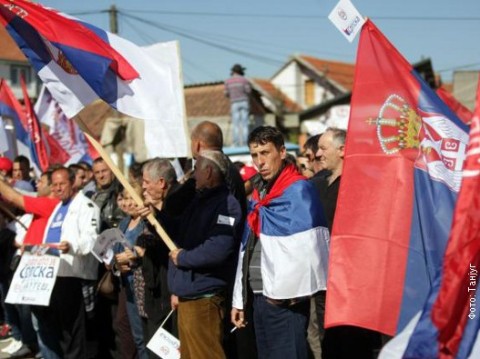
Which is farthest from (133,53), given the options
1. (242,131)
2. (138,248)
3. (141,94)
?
(242,131)

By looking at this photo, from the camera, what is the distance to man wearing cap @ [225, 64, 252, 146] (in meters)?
16.1

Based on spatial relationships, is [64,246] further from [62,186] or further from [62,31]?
[62,31]

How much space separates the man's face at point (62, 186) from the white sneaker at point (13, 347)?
244 cm

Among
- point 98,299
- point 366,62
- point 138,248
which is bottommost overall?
point 98,299

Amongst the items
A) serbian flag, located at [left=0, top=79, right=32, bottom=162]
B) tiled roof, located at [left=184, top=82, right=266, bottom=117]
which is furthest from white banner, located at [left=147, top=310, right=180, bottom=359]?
tiled roof, located at [left=184, top=82, right=266, bottom=117]

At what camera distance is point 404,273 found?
3.54m

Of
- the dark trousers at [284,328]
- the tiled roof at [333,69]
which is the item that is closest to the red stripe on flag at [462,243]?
the dark trousers at [284,328]

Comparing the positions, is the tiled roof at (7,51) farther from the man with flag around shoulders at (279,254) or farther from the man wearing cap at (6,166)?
the man with flag around shoulders at (279,254)

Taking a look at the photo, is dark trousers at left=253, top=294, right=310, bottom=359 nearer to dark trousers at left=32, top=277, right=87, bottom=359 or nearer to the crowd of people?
the crowd of people

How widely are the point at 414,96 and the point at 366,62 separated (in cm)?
32

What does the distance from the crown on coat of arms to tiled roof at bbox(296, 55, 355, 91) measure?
132ft

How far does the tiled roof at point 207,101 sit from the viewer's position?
2916 cm

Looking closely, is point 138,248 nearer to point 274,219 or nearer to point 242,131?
point 274,219

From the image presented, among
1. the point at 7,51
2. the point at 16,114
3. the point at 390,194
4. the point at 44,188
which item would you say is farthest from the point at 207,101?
the point at 7,51
